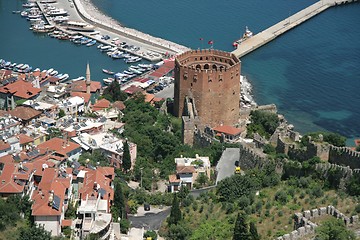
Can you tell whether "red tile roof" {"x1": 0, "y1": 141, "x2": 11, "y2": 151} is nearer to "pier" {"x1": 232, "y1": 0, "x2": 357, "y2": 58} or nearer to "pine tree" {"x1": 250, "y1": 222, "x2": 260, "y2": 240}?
"pine tree" {"x1": 250, "y1": 222, "x2": 260, "y2": 240}

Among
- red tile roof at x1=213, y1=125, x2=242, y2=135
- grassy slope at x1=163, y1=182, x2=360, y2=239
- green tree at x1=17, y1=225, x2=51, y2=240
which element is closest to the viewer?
grassy slope at x1=163, y1=182, x2=360, y2=239

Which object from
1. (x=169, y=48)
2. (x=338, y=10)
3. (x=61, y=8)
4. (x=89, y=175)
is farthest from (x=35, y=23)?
(x=89, y=175)

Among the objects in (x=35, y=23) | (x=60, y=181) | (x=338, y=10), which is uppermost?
(x=338, y=10)

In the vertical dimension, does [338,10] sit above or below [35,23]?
above

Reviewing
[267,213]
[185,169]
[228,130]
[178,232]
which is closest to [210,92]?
[228,130]

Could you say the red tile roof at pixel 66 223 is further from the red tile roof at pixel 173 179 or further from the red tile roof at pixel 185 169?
the red tile roof at pixel 185 169

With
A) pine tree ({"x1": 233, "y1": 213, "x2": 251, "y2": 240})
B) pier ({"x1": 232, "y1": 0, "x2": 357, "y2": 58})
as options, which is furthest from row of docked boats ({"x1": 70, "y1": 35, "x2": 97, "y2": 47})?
pine tree ({"x1": 233, "y1": 213, "x2": 251, "y2": 240})

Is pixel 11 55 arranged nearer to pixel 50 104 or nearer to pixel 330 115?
pixel 50 104
